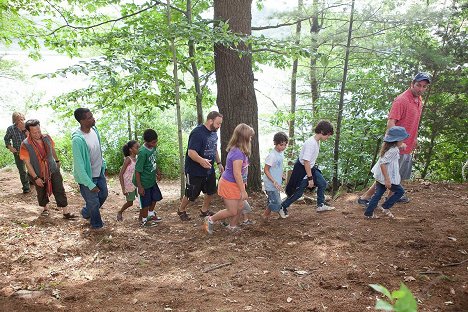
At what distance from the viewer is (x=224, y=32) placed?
5672 mm

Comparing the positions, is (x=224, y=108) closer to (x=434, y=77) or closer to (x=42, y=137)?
(x=42, y=137)

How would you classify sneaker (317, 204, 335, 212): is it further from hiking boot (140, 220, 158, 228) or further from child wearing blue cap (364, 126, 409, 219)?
hiking boot (140, 220, 158, 228)

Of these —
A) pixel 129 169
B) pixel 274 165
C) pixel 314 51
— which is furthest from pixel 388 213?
pixel 129 169

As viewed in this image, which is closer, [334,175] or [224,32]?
[224,32]

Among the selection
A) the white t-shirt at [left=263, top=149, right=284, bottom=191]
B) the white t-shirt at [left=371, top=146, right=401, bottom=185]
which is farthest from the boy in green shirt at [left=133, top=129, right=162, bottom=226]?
the white t-shirt at [left=371, top=146, right=401, bottom=185]

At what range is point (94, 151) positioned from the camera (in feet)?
17.0

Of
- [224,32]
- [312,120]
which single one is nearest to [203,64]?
[224,32]

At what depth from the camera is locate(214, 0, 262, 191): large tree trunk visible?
7.07m

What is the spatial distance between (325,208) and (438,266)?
90.1 inches

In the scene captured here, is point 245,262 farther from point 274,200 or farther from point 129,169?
point 129,169

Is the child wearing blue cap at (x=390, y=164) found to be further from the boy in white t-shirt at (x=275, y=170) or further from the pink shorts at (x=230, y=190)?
the pink shorts at (x=230, y=190)

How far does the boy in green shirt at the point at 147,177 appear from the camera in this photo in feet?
18.3

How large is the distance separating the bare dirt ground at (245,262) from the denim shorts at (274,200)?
0.26 metres

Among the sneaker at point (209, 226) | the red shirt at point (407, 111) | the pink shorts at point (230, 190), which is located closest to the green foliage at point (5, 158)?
the sneaker at point (209, 226)
